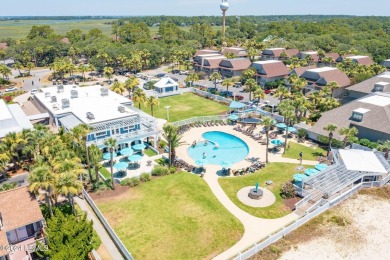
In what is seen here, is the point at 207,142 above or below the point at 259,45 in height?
below

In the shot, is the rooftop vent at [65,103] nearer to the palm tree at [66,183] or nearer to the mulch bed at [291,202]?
the palm tree at [66,183]

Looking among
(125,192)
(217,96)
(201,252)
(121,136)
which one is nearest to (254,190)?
(201,252)

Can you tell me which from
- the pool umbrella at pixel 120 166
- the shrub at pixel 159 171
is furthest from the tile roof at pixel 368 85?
the pool umbrella at pixel 120 166

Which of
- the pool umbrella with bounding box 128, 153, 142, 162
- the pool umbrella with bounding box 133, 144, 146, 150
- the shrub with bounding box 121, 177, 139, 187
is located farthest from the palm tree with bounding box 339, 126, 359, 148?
the shrub with bounding box 121, 177, 139, 187

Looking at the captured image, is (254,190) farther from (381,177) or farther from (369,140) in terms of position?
(369,140)

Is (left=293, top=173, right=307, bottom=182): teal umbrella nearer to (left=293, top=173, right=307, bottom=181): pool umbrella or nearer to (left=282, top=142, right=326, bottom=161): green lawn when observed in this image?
(left=293, top=173, right=307, bottom=181): pool umbrella

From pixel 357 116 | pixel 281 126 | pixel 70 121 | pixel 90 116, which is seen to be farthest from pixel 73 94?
pixel 357 116
